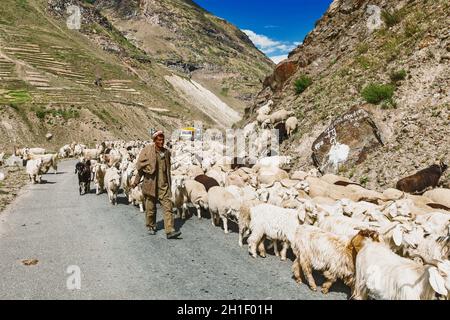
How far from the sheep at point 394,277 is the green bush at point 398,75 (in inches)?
524

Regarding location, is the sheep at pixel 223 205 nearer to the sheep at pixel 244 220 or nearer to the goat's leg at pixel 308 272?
the sheep at pixel 244 220

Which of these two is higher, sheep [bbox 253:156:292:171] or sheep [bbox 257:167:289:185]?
sheep [bbox 253:156:292:171]

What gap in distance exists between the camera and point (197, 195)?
12305mm

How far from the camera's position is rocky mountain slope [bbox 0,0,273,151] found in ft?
180

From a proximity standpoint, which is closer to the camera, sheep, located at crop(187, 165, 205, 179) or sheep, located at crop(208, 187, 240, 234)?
sheep, located at crop(208, 187, 240, 234)

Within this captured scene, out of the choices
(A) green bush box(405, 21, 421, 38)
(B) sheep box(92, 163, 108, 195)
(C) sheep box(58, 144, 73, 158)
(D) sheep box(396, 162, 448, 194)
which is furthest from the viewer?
(C) sheep box(58, 144, 73, 158)

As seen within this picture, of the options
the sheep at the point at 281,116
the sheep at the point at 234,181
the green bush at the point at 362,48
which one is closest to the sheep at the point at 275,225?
the sheep at the point at 234,181

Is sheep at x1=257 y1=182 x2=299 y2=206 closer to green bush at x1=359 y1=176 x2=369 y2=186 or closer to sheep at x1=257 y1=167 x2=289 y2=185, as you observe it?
sheep at x1=257 y1=167 x2=289 y2=185

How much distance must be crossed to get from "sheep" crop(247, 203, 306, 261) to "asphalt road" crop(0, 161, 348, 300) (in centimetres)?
35

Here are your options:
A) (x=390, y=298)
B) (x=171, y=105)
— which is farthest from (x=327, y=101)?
(x=171, y=105)

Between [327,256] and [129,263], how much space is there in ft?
12.8

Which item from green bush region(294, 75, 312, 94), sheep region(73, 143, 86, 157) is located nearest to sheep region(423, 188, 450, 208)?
green bush region(294, 75, 312, 94)

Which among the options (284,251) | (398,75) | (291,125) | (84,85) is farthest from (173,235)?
(84,85)

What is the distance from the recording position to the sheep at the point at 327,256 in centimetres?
628
